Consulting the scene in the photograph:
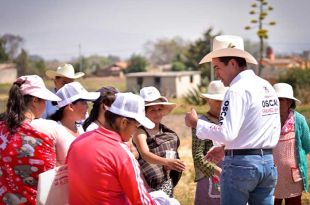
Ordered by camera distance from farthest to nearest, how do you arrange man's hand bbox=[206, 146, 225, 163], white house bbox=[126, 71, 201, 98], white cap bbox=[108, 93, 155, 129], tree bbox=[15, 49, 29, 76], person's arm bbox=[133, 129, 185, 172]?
tree bbox=[15, 49, 29, 76] → white house bbox=[126, 71, 201, 98] → person's arm bbox=[133, 129, 185, 172] → man's hand bbox=[206, 146, 225, 163] → white cap bbox=[108, 93, 155, 129]

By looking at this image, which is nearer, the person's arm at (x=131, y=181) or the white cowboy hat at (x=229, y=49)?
the person's arm at (x=131, y=181)

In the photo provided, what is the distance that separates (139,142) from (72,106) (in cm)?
80

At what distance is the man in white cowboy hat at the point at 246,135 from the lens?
3.91m

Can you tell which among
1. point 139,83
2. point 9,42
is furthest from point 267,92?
point 9,42

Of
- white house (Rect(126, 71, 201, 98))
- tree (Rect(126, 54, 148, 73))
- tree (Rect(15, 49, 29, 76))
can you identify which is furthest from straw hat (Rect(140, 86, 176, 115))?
tree (Rect(126, 54, 148, 73))

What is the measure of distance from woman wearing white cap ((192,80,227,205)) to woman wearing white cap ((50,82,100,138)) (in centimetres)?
105

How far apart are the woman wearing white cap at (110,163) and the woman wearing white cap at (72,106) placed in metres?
1.12

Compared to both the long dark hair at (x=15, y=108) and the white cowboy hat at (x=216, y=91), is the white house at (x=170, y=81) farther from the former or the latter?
the long dark hair at (x=15, y=108)

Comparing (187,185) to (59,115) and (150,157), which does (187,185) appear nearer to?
(150,157)

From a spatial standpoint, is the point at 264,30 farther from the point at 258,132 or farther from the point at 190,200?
the point at 258,132

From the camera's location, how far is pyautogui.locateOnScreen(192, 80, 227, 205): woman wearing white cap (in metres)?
5.00

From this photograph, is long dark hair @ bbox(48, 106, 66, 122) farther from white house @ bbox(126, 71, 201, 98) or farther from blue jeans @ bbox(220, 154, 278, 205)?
white house @ bbox(126, 71, 201, 98)

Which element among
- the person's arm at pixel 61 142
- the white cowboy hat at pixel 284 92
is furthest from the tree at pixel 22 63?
the person's arm at pixel 61 142

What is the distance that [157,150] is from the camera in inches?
203
